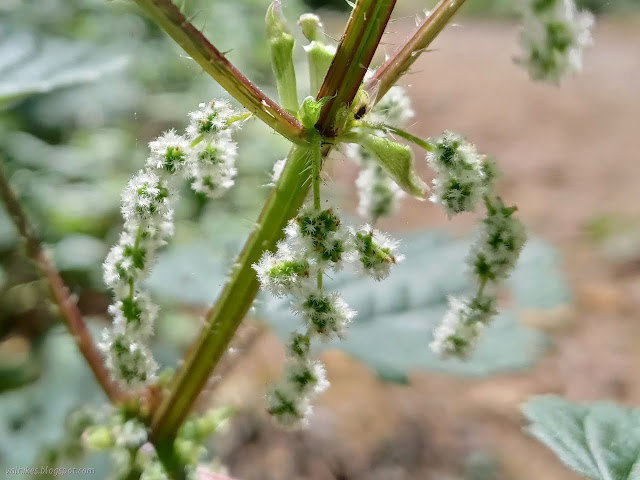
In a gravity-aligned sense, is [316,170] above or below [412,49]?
below

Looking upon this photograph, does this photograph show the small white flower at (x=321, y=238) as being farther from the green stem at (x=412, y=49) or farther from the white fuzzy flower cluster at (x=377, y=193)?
the white fuzzy flower cluster at (x=377, y=193)

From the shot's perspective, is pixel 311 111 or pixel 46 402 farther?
pixel 46 402

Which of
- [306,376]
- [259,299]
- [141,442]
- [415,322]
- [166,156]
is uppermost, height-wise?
[415,322]

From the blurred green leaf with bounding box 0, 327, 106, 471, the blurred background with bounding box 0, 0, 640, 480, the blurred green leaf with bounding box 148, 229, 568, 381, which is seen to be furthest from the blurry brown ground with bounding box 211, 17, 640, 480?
the blurred green leaf with bounding box 0, 327, 106, 471

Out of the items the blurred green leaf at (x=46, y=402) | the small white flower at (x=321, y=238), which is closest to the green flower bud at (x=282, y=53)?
the small white flower at (x=321, y=238)

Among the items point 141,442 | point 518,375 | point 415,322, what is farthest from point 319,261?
point 518,375

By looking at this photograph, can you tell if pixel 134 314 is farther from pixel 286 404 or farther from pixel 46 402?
pixel 46 402

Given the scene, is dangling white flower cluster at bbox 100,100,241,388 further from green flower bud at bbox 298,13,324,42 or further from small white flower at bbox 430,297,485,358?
small white flower at bbox 430,297,485,358
